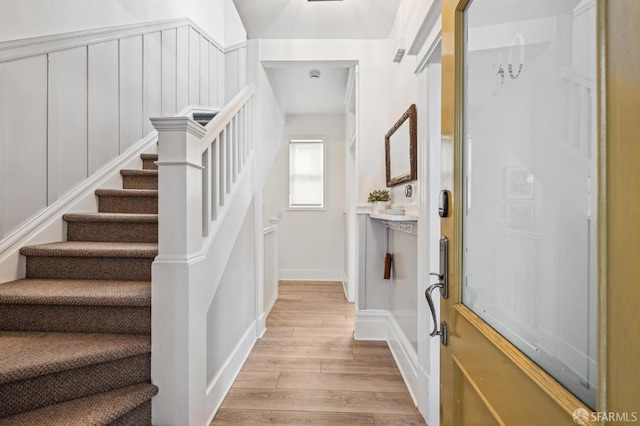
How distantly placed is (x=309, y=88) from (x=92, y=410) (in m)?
3.87

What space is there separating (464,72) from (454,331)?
2.33ft

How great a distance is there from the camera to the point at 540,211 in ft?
2.16

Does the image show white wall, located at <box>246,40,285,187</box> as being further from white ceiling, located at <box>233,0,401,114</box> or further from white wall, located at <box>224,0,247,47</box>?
white wall, located at <box>224,0,247,47</box>

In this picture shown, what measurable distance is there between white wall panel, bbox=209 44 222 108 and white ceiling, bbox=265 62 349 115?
771 millimetres

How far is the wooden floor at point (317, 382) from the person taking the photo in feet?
5.98

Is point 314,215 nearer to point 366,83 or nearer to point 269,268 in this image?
point 269,268

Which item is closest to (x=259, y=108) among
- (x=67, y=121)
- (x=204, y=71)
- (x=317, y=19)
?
(x=317, y=19)

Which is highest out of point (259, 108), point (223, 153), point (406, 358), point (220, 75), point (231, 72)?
point (220, 75)

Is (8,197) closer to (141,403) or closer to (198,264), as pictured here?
(198,264)

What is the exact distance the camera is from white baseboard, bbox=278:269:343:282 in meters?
5.35

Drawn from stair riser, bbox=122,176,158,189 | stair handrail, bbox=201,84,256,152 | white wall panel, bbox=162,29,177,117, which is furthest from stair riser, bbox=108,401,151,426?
white wall panel, bbox=162,29,177,117

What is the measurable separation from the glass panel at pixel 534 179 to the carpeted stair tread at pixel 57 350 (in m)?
1.38

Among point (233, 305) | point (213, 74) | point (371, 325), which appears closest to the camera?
point (233, 305)

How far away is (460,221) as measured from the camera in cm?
93
